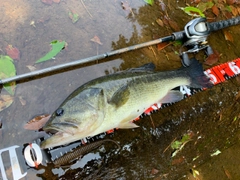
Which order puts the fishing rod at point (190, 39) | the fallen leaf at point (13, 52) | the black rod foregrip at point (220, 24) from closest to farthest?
the fallen leaf at point (13, 52) < the fishing rod at point (190, 39) < the black rod foregrip at point (220, 24)

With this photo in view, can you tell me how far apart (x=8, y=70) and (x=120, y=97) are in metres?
1.33

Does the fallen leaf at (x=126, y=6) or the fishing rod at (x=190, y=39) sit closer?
the fishing rod at (x=190, y=39)

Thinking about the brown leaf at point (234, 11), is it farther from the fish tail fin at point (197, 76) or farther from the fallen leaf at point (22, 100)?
the fallen leaf at point (22, 100)

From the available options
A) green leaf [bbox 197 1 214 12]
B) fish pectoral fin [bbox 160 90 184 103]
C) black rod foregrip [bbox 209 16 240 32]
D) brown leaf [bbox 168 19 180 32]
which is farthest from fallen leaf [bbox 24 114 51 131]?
green leaf [bbox 197 1 214 12]

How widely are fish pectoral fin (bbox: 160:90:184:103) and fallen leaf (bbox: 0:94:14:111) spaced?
1.69 meters

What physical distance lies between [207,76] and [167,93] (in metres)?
0.77

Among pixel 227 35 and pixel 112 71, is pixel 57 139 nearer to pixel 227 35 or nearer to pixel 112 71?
pixel 112 71

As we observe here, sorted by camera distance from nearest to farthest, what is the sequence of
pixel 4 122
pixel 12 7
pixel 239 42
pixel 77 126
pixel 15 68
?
1. pixel 77 126
2. pixel 4 122
3. pixel 15 68
4. pixel 12 7
5. pixel 239 42

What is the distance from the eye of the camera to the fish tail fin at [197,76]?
352cm

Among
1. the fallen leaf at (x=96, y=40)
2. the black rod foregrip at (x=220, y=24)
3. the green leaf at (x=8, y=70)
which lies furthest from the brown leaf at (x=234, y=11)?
the green leaf at (x=8, y=70)

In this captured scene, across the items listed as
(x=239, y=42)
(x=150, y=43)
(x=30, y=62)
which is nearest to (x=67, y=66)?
(x=30, y=62)

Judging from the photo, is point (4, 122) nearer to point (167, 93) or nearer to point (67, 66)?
point (67, 66)

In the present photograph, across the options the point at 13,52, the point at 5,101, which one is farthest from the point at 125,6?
the point at 5,101

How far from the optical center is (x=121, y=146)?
328 centimetres
